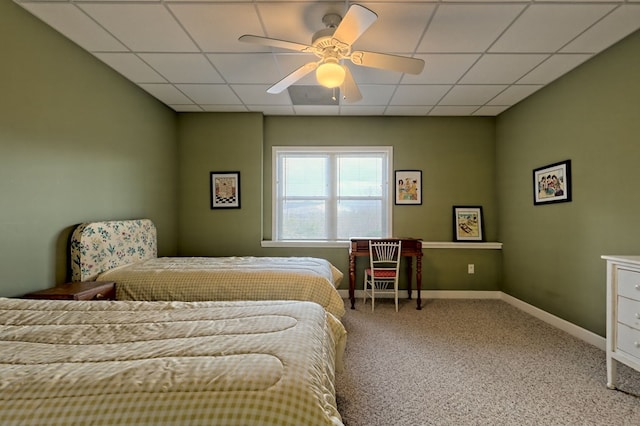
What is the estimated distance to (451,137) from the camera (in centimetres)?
414

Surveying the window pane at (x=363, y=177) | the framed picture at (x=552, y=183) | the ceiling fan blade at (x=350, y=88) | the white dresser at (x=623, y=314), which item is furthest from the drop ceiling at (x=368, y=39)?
the white dresser at (x=623, y=314)

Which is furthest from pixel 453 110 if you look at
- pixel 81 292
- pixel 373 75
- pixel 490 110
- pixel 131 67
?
pixel 81 292

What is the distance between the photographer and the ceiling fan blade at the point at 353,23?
1.58 m

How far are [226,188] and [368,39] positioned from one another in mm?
2617

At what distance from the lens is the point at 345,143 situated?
165 inches

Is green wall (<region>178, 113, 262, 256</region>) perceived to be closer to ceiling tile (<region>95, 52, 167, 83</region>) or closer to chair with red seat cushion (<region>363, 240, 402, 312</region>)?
ceiling tile (<region>95, 52, 167, 83</region>)

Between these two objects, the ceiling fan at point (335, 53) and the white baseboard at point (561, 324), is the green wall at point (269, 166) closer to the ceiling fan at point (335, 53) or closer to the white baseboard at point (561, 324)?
the white baseboard at point (561, 324)

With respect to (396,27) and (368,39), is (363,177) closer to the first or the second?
(368,39)

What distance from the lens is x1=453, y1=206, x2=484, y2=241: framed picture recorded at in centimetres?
412

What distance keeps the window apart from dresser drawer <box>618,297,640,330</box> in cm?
256

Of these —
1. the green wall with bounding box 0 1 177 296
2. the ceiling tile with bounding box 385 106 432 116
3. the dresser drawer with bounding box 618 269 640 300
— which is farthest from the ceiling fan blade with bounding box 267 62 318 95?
the dresser drawer with bounding box 618 269 640 300

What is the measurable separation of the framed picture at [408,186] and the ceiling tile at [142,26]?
2.89 meters

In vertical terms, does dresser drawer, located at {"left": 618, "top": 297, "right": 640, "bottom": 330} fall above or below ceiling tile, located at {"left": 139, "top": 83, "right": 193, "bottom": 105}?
below

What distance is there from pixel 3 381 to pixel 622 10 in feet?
11.8
